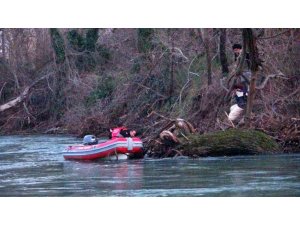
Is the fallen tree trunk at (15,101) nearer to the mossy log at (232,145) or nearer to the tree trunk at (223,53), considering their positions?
the tree trunk at (223,53)

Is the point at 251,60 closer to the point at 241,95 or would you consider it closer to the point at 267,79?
the point at 267,79

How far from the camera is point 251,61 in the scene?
17.8m

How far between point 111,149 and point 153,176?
3386mm

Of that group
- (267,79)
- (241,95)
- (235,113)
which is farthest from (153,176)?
(267,79)

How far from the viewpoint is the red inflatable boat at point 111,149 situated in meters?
17.9

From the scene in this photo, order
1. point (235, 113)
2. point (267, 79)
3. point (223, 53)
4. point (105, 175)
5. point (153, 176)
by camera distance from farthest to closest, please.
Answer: point (223, 53), point (267, 79), point (235, 113), point (105, 175), point (153, 176)

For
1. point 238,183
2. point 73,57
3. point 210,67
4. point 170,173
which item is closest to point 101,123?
point 73,57

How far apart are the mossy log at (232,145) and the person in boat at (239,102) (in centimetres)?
104

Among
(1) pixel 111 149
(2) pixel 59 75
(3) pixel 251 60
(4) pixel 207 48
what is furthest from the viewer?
(2) pixel 59 75

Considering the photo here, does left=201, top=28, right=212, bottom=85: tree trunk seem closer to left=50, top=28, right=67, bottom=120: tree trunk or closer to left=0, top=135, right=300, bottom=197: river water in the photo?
left=0, top=135, right=300, bottom=197: river water

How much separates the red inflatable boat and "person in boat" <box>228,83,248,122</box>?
1954mm

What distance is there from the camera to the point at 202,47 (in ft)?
73.8
